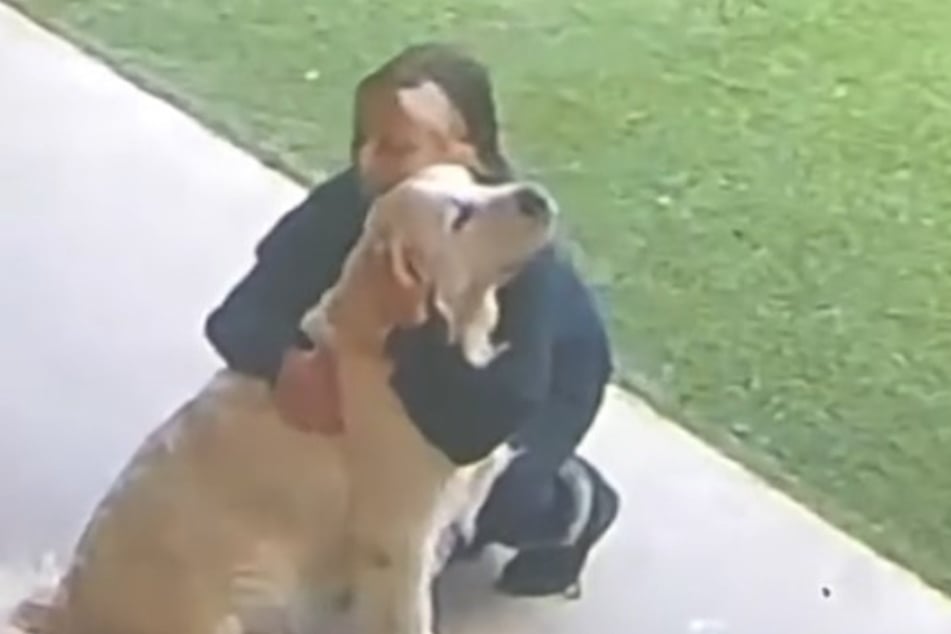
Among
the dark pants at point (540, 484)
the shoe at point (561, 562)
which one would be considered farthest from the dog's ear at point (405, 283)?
the shoe at point (561, 562)

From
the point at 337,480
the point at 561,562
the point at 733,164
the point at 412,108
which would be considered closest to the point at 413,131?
the point at 412,108

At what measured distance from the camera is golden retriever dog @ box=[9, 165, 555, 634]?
1.41 m

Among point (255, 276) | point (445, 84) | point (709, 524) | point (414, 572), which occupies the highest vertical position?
point (445, 84)

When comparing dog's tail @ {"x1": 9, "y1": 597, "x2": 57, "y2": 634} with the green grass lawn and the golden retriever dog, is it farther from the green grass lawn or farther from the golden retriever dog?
the green grass lawn

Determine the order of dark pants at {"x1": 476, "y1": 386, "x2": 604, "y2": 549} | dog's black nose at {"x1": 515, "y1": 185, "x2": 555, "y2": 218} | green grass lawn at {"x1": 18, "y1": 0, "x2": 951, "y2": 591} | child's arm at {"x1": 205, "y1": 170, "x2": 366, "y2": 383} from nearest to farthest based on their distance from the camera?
dog's black nose at {"x1": 515, "y1": 185, "x2": 555, "y2": 218} < child's arm at {"x1": 205, "y1": 170, "x2": 366, "y2": 383} < dark pants at {"x1": 476, "y1": 386, "x2": 604, "y2": 549} < green grass lawn at {"x1": 18, "y1": 0, "x2": 951, "y2": 591}

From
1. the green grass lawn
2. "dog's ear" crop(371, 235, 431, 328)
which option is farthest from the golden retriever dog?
the green grass lawn

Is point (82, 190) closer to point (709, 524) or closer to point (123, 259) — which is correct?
point (123, 259)

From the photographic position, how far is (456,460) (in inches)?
57.7

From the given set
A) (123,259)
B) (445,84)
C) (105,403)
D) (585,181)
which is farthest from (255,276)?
(585,181)

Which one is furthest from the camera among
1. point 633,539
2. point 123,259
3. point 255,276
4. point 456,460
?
point 123,259

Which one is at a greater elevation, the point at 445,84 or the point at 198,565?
the point at 445,84

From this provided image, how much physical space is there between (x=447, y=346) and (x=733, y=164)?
35.0 inches

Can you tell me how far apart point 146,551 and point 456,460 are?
21cm

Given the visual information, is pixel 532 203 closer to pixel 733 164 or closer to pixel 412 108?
pixel 412 108
